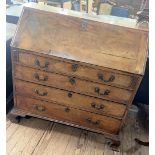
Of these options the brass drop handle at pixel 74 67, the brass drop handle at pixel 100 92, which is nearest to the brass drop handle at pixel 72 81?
the brass drop handle at pixel 74 67

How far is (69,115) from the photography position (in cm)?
226

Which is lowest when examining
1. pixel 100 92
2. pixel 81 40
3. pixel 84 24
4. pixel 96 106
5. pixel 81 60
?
pixel 96 106

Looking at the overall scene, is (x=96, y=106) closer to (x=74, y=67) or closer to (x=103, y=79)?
(x=103, y=79)

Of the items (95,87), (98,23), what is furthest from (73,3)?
(95,87)

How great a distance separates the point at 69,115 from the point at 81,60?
2.17 ft

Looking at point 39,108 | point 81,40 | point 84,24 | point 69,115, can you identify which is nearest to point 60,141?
point 69,115

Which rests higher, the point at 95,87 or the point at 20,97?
the point at 95,87

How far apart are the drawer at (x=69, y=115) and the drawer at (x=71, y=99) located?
0.21 feet

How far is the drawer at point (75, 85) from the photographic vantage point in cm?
201

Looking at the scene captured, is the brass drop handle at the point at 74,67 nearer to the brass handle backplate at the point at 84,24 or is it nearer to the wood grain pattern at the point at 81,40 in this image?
the wood grain pattern at the point at 81,40

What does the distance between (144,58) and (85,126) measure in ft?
3.07

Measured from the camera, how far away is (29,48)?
1.97 m
